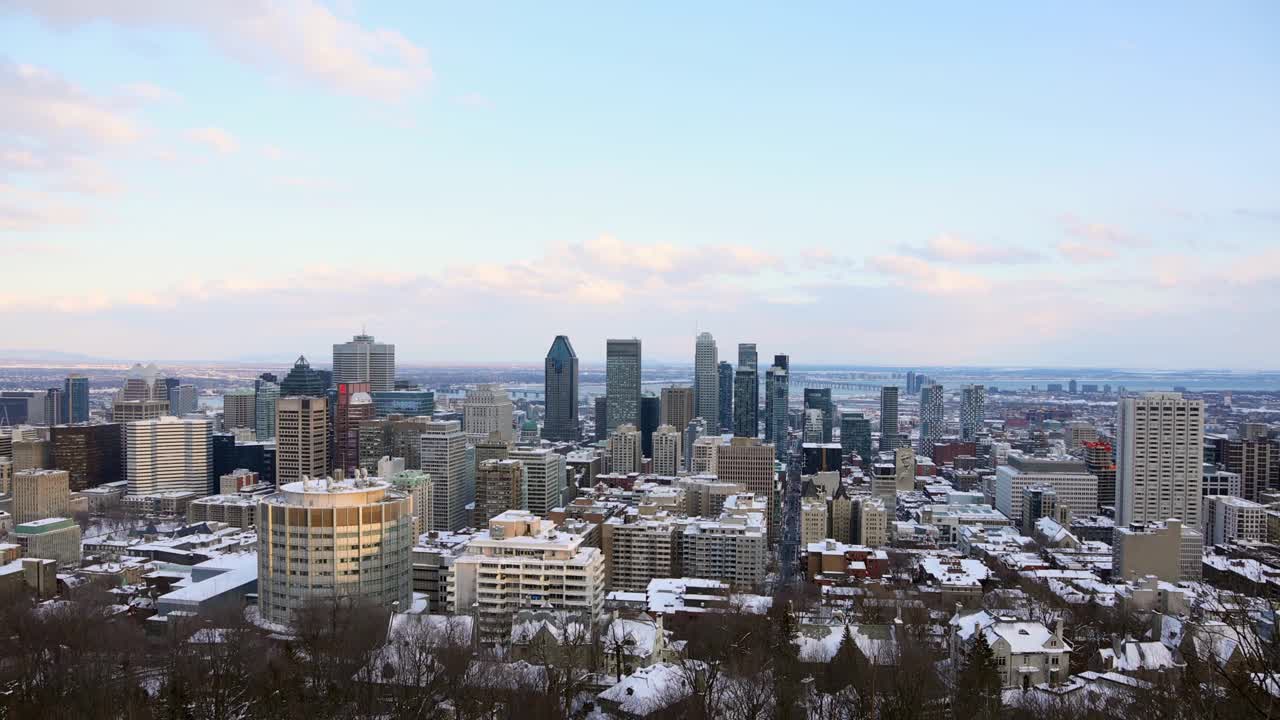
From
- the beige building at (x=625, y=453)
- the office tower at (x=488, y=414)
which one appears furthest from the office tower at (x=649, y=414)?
the beige building at (x=625, y=453)

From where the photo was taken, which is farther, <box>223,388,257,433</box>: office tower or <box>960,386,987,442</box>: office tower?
<box>960,386,987,442</box>: office tower

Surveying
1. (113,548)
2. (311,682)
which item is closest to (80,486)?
(113,548)

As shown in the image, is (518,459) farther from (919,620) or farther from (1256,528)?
(1256,528)

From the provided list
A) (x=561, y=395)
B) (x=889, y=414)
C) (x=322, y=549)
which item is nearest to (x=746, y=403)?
(x=889, y=414)

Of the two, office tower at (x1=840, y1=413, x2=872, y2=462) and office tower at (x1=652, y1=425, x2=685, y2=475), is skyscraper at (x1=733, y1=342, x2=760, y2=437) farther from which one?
office tower at (x1=652, y1=425, x2=685, y2=475)

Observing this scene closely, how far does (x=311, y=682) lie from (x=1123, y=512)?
32783 mm

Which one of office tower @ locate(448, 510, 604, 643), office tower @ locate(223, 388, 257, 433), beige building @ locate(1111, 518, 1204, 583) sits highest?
office tower @ locate(223, 388, 257, 433)

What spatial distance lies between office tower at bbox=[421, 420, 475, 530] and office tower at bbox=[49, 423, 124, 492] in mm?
18851

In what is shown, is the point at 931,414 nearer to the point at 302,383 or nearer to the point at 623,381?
the point at 623,381

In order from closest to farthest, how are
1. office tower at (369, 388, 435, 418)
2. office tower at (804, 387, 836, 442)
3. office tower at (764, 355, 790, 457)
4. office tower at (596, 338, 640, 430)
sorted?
office tower at (369, 388, 435, 418) → office tower at (596, 338, 640, 430) → office tower at (764, 355, 790, 457) → office tower at (804, 387, 836, 442)

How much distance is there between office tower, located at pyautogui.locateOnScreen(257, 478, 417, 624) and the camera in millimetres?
20859

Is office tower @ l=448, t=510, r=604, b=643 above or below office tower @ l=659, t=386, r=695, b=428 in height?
below

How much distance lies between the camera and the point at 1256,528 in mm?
37531

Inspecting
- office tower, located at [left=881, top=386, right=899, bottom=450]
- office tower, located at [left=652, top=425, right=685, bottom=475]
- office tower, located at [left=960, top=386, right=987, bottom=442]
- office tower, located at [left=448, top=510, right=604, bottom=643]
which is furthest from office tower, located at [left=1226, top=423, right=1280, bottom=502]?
office tower, located at [left=448, top=510, right=604, bottom=643]
